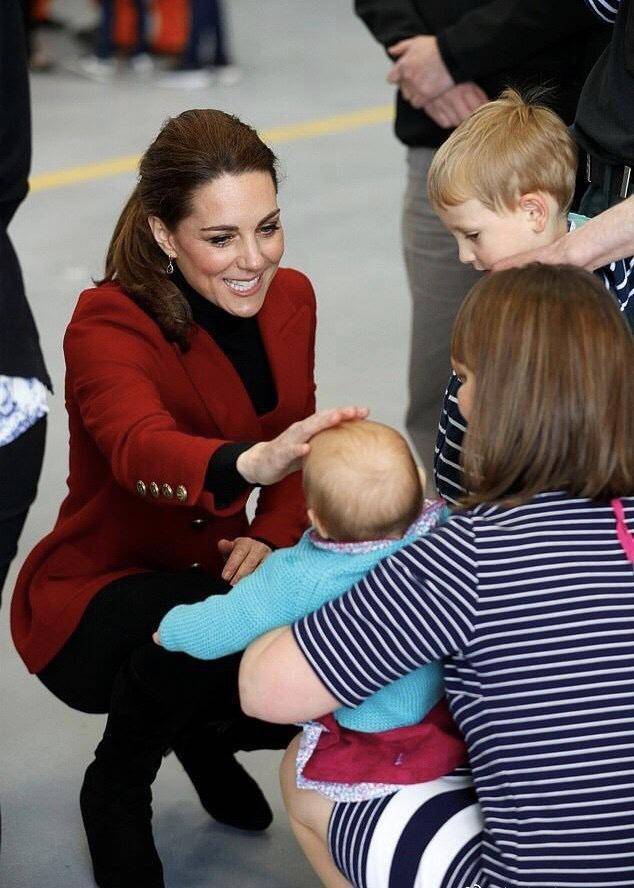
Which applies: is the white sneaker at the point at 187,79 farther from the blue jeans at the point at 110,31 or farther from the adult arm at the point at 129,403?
the adult arm at the point at 129,403

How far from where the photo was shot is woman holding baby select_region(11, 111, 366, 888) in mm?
2260

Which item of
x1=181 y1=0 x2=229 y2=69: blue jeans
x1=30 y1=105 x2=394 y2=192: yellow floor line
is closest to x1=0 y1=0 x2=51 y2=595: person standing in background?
x1=30 y1=105 x2=394 y2=192: yellow floor line

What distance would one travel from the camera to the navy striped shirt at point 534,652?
1639 mm

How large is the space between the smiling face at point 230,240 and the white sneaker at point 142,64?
6404 mm

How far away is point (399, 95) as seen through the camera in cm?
348

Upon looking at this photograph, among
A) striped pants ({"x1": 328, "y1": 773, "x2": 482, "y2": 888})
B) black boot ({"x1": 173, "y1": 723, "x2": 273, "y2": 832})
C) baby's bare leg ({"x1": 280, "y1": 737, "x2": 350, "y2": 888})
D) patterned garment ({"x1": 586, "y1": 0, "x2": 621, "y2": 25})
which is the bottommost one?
black boot ({"x1": 173, "y1": 723, "x2": 273, "y2": 832})

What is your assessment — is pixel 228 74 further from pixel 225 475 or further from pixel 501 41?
pixel 225 475

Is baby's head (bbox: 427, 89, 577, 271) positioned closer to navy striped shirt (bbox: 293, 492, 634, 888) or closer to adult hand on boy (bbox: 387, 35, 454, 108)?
navy striped shirt (bbox: 293, 492, 634, 888)

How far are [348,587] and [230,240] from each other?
2.66ft

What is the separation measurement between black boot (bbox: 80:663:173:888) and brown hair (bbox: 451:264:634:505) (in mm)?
811

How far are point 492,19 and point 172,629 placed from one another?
184 cm

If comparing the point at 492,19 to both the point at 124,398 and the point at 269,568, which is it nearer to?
the point at 124,398

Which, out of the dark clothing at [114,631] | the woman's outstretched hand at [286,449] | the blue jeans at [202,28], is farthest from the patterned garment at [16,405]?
the blue jeans at [202,28]

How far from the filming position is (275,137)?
7.09 metres
